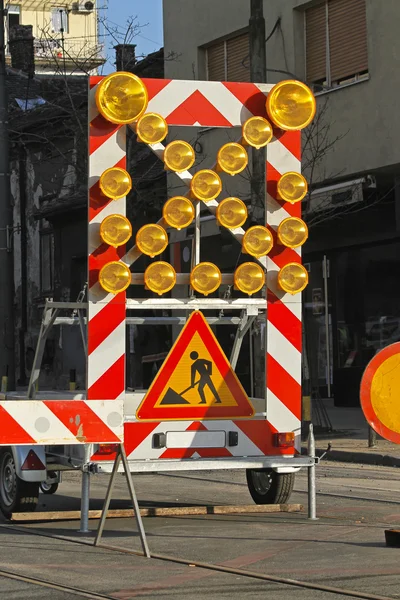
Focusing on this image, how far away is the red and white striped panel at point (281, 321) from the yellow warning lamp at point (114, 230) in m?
1.25

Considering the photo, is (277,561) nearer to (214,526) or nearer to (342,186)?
(214,526)

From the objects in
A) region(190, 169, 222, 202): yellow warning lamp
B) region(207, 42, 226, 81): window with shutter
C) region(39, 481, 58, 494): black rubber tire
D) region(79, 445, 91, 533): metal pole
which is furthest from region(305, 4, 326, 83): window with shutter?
region(79, 445, 91, 533): metal pole

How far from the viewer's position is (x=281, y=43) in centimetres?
2384

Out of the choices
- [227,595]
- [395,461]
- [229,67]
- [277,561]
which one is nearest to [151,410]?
[277,561]

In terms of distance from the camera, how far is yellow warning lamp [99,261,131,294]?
9.68 meters

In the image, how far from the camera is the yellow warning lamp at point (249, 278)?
10039 mm

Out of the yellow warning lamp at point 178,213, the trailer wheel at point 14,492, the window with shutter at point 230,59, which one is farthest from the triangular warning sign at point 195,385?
the window with shutter at point 230,59

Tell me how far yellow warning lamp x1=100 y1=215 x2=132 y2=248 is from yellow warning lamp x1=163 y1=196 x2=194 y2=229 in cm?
37

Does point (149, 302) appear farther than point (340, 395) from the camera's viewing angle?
No

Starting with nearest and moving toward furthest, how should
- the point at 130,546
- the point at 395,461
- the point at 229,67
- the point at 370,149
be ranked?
the point at 130,546
the point at 395,461
the point at 370,149
the point at 229,67

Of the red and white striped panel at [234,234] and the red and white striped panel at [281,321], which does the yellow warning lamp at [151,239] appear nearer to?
the red and white striped panel at [234,234]

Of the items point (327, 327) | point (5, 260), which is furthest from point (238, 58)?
point (5, 260)

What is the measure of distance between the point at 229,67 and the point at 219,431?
16.4 metres

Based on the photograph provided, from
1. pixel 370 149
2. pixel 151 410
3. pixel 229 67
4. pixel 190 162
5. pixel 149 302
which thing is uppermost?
pixel 229 67
